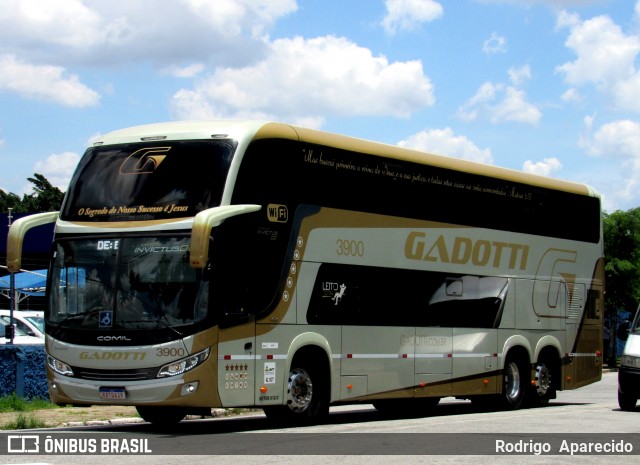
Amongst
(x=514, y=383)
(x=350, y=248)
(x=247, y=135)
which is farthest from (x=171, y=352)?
(x=514, y=383)

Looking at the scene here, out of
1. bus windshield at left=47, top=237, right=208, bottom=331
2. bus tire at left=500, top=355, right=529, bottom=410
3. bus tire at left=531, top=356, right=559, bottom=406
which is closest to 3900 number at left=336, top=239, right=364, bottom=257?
bus windshield at left=47, top=237, right=208, bottom=331

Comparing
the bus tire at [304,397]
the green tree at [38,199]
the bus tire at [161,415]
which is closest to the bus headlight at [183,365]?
the bus tire at [304,397]

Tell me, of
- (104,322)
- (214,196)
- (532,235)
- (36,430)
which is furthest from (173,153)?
(532,235)

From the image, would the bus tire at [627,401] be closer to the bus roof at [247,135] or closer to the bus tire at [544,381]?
the bus tire at [544,381]

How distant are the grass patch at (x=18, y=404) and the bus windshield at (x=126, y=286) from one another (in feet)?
16.0

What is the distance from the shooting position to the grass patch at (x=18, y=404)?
20.6 metres

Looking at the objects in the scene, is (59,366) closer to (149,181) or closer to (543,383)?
(149,181)

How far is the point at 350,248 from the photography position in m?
18.1

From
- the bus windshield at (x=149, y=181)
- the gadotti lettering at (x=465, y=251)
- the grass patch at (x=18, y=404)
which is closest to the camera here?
the bus windshield at (x=149, y=181)

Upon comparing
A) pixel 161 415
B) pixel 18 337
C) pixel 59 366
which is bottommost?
pixel 161 415

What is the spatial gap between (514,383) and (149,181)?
9413mm

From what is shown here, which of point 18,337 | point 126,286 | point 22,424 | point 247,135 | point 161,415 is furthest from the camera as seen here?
point 18,337

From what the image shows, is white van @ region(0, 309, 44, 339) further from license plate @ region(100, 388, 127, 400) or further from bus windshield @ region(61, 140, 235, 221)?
license plate @ region(100, 388, 127, 400)

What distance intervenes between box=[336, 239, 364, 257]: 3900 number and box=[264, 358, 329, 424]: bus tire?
5.87 ft
